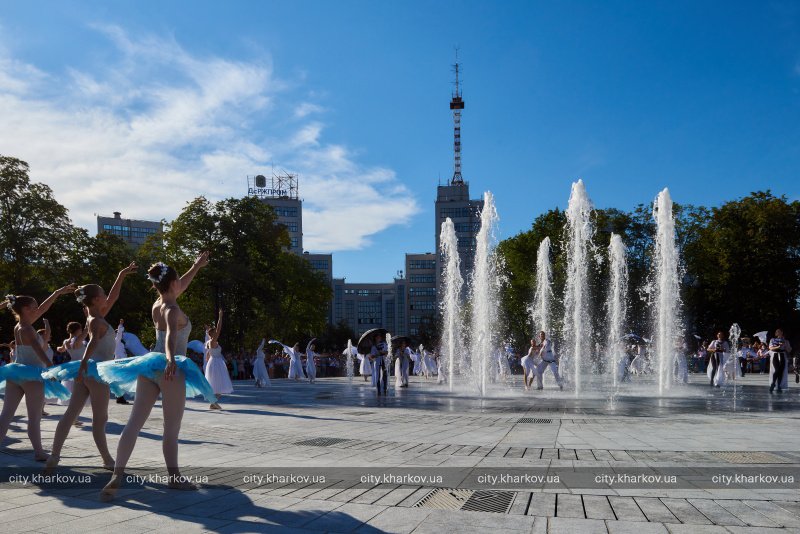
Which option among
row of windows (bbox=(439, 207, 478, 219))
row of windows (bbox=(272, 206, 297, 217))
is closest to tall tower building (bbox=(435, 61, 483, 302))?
row of windows (bbox=(439, 207, 478, 219))

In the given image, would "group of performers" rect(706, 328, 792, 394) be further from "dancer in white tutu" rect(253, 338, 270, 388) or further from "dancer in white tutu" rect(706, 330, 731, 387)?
"dancer in white tutu" rect(253, 338, 270, 388)

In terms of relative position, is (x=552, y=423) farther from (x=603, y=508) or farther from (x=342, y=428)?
(x=603, y=508)

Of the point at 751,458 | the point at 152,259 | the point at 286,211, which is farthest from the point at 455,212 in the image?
the point at 751,458

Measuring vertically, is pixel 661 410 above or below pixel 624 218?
below

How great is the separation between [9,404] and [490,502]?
5.78 metres

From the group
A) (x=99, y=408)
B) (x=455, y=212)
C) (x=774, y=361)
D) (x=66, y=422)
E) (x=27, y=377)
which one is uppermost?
(x=455, y=212)

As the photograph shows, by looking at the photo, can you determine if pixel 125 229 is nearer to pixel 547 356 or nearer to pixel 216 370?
pixel 216 370

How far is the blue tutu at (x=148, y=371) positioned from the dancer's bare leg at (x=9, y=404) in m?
2.00

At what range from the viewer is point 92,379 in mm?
6586

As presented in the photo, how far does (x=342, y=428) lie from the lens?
1065 centimetres

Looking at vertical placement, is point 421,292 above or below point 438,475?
above

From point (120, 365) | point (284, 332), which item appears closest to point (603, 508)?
point (120, 365)

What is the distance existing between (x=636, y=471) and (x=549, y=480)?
107 centimetres

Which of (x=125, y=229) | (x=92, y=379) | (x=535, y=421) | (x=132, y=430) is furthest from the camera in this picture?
(x=125, y=229)
